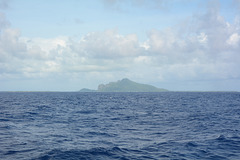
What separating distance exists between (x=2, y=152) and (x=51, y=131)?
1232cm

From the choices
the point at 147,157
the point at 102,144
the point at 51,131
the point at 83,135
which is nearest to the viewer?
the point at 147,157

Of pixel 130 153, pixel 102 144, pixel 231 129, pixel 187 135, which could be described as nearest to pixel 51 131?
pixel 102 144

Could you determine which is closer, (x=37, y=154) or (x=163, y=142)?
(x=37, y=154)

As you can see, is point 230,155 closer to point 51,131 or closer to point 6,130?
point 51,131

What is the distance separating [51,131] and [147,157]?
19009mm

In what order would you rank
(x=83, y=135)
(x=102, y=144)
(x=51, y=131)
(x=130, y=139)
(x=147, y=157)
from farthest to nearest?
(x=51, y=131) → (x=83, y=135) → (x=130, y=139) → (x=102, y=144) → (x=147, y=157)

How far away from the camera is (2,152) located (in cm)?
2384

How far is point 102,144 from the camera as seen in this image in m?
27.9

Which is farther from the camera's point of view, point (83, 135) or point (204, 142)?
point (83, 135)

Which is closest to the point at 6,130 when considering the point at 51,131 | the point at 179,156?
the point at 51,131

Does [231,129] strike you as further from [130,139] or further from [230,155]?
[130,139]

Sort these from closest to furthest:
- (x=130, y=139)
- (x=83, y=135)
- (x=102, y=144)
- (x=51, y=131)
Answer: (x=102, y=144) → (x=130, y=139) → (x=83, y=135) → (x=51, y=131)

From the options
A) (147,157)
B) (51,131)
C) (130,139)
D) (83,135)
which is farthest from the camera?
(51,131)

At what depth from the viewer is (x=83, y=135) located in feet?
109
